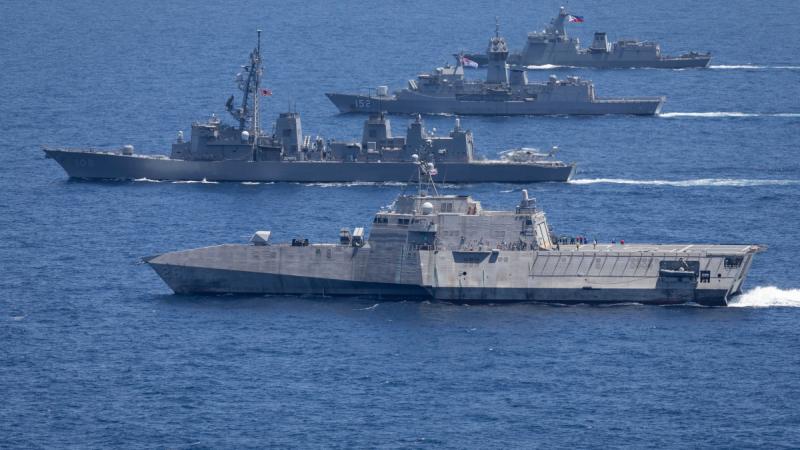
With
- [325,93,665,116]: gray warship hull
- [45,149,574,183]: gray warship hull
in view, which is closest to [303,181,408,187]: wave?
[45,149,574,183]: gray warship hull

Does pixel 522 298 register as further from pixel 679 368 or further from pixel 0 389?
pixel 0 389

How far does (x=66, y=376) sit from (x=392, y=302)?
2028 cm

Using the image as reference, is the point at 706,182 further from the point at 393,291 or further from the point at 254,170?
the point at 393,291

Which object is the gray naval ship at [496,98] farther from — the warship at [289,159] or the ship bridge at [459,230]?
the ship bridge at [459,230]

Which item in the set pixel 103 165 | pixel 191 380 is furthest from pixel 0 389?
pixel 103 165

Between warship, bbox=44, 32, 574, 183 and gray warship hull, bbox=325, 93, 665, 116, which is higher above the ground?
gray warship hull, bbox=325, 93, 665, 116

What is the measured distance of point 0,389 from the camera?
323 feet

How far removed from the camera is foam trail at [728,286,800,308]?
111062mm

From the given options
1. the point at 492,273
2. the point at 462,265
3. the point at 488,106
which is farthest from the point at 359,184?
the point at 492,273

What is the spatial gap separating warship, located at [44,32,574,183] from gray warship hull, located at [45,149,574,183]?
0.08m

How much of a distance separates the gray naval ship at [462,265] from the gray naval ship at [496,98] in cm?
7687

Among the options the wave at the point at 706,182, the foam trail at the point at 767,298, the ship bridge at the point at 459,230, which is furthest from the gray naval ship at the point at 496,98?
the ship bridge at the point at 459,230

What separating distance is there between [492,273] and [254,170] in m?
49.2

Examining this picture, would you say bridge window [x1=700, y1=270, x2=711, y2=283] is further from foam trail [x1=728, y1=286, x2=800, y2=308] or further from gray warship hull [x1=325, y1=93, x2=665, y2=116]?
gray warship hull [x1=325, y1=93, x2=665, y2=116]
